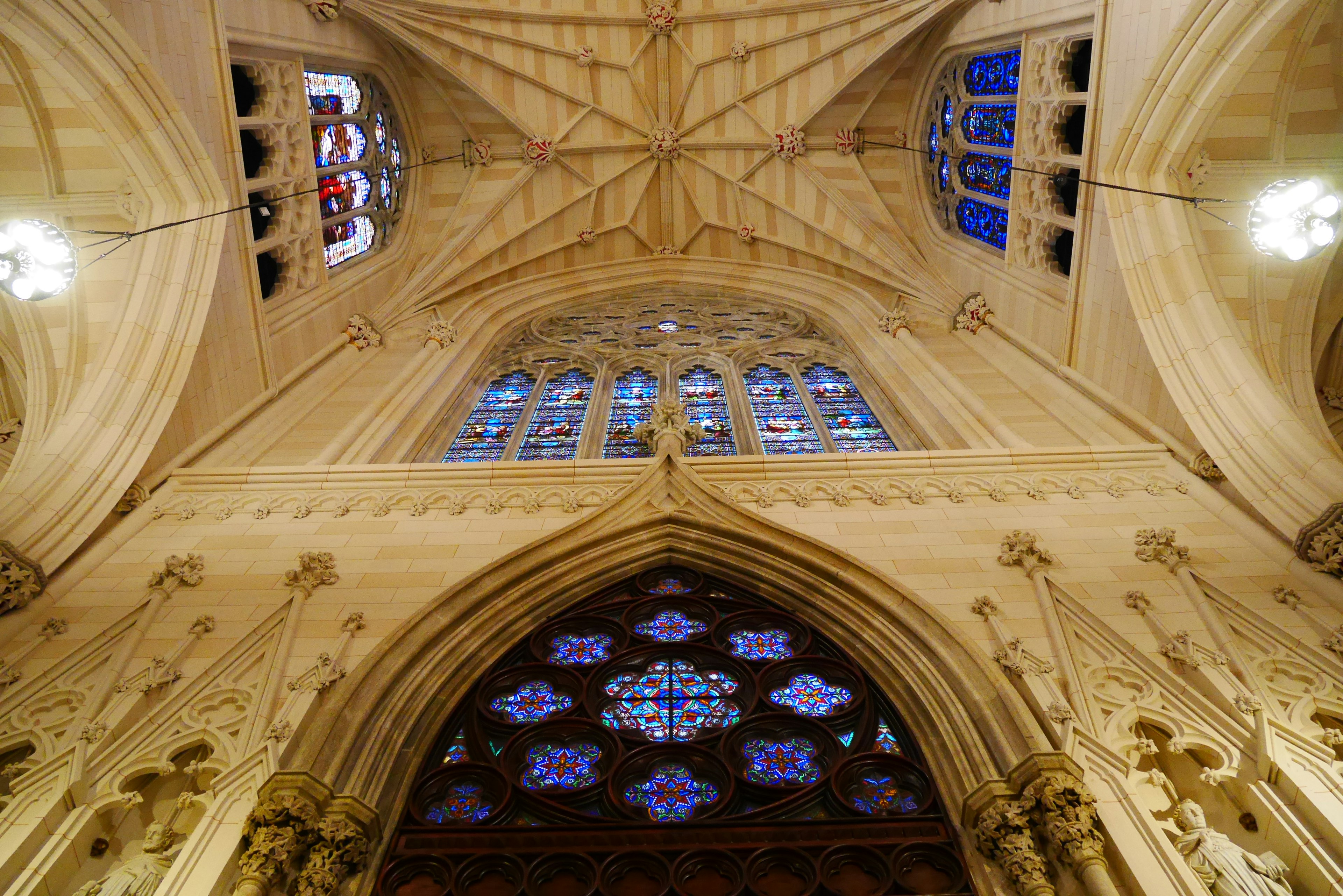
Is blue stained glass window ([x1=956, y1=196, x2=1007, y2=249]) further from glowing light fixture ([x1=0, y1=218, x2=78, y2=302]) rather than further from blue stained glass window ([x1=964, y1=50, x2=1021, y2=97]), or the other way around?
glowing light fixture ([x1=0, y1=218, x2=78, y2=302])

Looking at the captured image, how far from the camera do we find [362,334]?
41.1ft

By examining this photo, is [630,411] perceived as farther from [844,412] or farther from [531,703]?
[531,703]

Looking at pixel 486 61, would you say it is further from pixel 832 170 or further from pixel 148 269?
pixel 148 269

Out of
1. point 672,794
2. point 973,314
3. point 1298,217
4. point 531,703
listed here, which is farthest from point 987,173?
point 672,794

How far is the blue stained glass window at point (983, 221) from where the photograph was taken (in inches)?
508

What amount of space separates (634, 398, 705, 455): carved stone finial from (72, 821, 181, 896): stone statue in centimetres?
439

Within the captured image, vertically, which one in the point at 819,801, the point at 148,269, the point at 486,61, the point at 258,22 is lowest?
the point at 819,801

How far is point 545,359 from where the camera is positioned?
13.6 meters

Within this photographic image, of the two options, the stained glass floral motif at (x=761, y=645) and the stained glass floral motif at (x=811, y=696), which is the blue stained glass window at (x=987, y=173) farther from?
the stained glass floral motif at (x=811, y=696)

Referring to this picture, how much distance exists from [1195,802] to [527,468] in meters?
5.13

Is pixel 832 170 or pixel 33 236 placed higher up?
pixel 832 170

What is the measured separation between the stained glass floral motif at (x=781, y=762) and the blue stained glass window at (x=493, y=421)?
4642 millimetres

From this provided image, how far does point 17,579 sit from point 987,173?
39.3 feet

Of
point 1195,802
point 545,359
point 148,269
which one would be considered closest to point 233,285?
point 148,269
